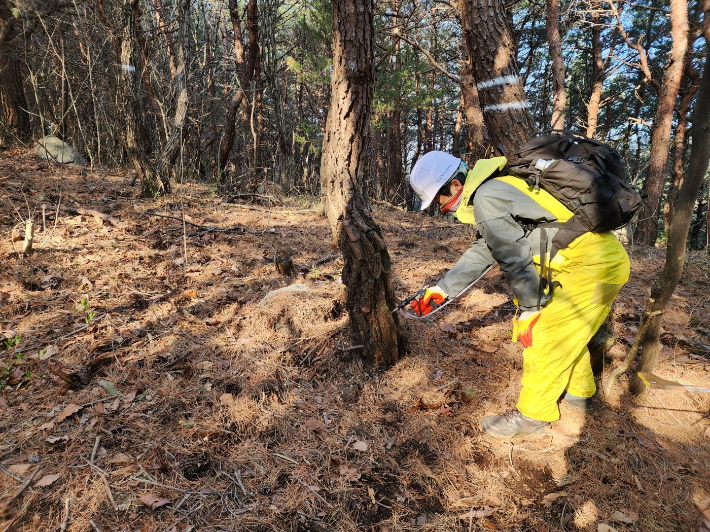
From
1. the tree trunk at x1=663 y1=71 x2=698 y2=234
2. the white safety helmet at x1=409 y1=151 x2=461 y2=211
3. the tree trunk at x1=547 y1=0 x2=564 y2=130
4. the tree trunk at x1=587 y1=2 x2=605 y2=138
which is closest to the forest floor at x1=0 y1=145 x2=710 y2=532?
the white safety helmet at x1=409 y1=151 x2=461 y2=211

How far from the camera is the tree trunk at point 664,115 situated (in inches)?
293

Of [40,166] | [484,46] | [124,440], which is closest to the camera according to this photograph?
[124,440]

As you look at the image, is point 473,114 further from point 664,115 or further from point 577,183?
point 577,183

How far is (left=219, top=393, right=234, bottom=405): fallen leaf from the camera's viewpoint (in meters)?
2.64

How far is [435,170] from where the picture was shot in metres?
2.63

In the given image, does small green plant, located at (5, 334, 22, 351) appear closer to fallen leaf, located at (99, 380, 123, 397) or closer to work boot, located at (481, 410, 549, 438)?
fallen leaf, located at (99, 380, 123, 397)

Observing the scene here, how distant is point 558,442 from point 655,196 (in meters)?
8.87

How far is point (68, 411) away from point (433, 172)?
2.97m

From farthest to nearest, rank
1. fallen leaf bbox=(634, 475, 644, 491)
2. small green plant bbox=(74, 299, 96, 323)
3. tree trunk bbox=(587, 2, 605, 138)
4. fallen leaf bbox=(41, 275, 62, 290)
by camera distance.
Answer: tree trunk bbox=(587, 2, 605, 138)
fallen leaf bbox=(41, 275, 62, 290)
small green plant bbox=(74, 299, 96, 323)
fallen leaf bbox=(634, 475, 644, 491)

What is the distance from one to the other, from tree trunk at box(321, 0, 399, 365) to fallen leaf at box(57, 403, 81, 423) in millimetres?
1995

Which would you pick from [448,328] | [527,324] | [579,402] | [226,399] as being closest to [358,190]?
[448,328]

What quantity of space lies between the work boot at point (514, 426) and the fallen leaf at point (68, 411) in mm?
2817

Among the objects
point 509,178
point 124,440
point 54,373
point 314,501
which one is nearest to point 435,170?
point 509,178

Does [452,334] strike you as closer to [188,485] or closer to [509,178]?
[509,178]
